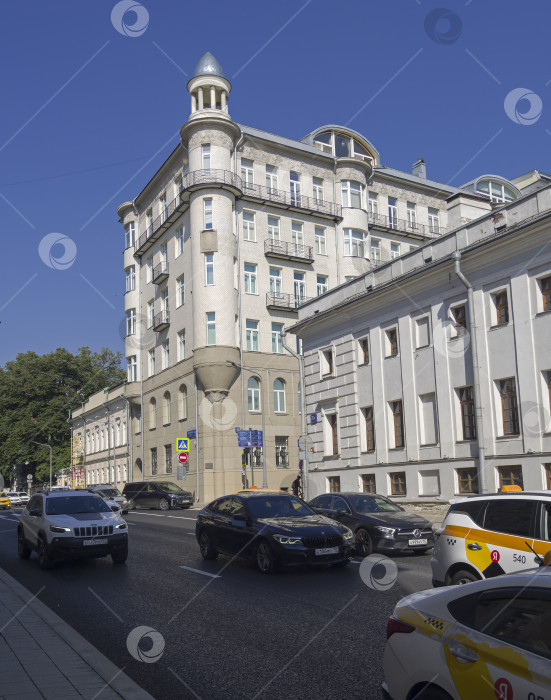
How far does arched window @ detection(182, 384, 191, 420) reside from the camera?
47094 millimetres

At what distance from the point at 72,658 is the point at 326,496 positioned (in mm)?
11162

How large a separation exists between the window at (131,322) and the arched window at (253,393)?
14203 mm

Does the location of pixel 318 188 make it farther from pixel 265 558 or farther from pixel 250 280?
pixel 265 558

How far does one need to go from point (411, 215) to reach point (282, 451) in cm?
2314

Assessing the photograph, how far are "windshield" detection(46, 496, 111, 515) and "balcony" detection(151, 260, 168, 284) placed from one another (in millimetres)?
35427

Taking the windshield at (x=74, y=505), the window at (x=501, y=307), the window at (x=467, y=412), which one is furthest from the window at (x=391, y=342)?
the windshield at (x=74, y=505)

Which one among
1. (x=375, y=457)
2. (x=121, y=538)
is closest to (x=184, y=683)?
(x=121, y=538)

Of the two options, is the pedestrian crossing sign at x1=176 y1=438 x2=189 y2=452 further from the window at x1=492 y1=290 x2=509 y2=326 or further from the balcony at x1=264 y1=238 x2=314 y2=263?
the window at x1=492 y1=290 x2=509 y2=326

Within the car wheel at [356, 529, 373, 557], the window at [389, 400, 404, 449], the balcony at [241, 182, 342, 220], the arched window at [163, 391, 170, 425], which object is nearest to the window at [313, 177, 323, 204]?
the balcony at [241, 182, 342, 220]

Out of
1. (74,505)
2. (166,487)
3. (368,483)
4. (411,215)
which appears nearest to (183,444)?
(166,487)

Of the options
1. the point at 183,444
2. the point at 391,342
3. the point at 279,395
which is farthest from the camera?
the point at 279,395

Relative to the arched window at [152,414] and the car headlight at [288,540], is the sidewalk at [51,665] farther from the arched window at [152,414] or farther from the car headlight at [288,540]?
the arched window at [152,414]

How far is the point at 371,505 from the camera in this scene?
16.5 m

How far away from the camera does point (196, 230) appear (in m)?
44.5
